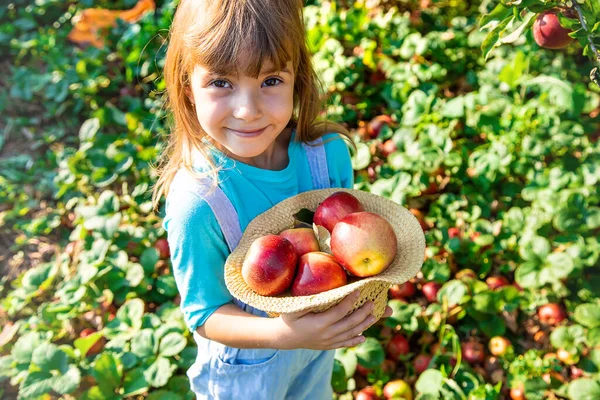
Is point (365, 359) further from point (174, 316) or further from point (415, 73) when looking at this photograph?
point (415, 73)

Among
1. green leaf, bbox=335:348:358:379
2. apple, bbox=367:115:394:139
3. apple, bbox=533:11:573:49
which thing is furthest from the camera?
apple, bbox=367:115:394:139

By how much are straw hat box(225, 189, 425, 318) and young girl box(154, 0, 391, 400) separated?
0.05 m

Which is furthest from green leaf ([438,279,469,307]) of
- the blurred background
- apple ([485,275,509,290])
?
apple ([485,275,509,290])

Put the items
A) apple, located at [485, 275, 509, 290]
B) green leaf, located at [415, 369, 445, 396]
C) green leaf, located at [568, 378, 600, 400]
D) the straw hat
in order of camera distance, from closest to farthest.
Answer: the straw hat, green leaf, located at [568, 378, 600, 400], green leaf, located at [415, 369, 445, 396], apple, located at [485, 275, 509, 290]

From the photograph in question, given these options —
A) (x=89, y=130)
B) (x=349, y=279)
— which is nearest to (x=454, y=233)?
(x=349, y=279)

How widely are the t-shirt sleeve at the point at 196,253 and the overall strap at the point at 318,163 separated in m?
0.34

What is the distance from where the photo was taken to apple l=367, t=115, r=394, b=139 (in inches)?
113

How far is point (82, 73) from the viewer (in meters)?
3.52

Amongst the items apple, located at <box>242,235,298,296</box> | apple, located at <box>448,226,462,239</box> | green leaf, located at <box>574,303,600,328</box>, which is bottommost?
apple, located at <box>448,226,462,239</box>

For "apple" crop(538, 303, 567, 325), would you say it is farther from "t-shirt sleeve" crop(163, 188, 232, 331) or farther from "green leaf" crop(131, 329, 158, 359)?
"green leaf" crop(131, 329, 158, 359)

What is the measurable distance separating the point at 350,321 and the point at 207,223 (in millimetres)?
405

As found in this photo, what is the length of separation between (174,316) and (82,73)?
1.95 metres

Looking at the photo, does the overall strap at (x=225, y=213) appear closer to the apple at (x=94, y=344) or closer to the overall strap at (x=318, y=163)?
the overall strap at (x=318, y=163)

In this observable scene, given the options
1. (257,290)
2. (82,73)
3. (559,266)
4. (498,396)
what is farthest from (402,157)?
(82,73)
